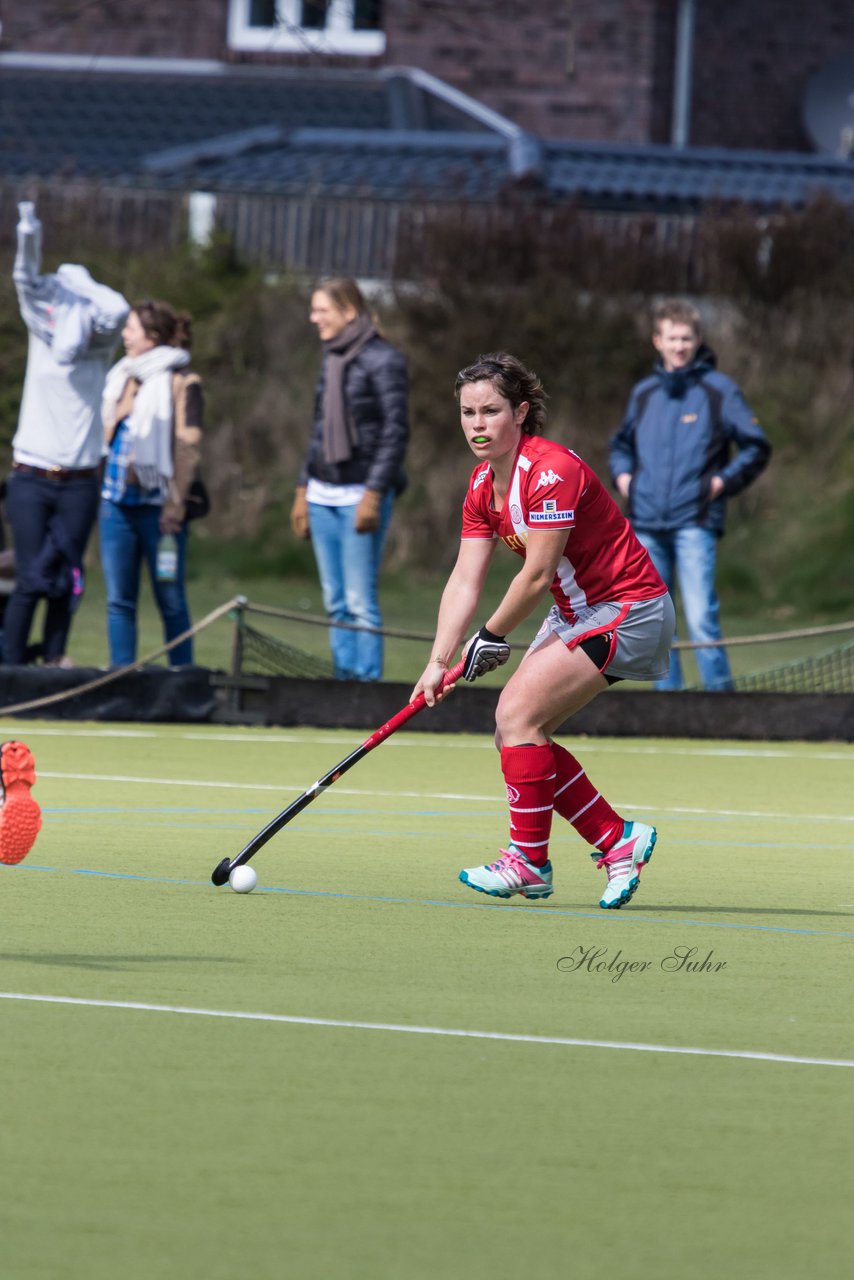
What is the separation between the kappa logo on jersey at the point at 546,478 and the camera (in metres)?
6.77

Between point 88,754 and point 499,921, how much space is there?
4.37 metres

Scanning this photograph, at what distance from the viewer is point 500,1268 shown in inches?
141

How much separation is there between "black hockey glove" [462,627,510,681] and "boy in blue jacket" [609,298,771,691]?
16.4 feet

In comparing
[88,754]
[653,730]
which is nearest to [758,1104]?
[88,754]

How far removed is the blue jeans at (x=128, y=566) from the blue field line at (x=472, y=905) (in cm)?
457

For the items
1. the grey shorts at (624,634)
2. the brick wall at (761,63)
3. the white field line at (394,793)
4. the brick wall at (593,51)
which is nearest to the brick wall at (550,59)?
the brick wall at (593,51)

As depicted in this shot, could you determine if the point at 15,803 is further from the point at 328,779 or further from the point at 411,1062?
the point at 328,779

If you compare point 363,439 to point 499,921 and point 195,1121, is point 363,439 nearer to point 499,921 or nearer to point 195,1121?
point 499,921

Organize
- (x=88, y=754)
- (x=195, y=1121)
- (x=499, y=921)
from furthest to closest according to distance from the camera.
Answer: (x=88, y=754) < (x=499, y=921) < (x=195, y=1121)

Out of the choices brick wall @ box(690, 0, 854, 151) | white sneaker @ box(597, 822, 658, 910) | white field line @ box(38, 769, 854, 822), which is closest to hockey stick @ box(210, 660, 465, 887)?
white sneaker @ box(597, 822, 658, 910)

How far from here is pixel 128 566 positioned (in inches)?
468

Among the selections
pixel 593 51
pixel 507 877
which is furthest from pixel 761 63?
pixel 507 877

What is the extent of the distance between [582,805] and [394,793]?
2.77 m

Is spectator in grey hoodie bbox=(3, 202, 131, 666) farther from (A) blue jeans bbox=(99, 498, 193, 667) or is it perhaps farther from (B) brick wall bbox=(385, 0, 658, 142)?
(B) brick wall bbox=(385, 0, 658, 142)
